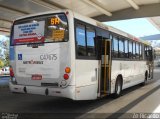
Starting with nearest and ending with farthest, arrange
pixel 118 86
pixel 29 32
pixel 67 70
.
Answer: pixel 67 70, pixel 29 32, pixel 118 86

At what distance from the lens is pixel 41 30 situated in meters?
9.42

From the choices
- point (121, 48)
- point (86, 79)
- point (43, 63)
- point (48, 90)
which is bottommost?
point (48, 90)

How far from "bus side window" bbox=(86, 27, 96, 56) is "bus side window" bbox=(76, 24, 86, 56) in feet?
1.00

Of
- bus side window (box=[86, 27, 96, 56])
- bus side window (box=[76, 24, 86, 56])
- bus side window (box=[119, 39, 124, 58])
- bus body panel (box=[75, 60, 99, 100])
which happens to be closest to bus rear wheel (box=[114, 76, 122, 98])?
bus side window (box=[119, 39, 124, 58])

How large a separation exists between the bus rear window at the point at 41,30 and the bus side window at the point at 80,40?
43 centimetres

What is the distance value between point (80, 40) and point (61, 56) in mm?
869

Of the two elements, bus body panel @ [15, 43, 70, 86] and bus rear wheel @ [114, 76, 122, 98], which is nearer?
bus body panel @ [15, 43, 70, 86]


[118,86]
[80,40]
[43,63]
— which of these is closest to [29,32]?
[43,63]

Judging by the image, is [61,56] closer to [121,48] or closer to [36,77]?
[36,77]

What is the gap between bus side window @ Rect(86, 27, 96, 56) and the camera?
32.4 ft

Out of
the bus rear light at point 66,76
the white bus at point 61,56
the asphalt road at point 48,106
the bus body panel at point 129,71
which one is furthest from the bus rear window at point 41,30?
the bus body panel at point 129,71

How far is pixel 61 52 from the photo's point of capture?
8930 millimetres

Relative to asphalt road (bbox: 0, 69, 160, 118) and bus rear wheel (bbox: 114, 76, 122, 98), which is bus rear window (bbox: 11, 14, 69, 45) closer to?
asphalt road (bbox: 0, 69, 160, 118)

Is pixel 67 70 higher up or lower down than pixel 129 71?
higher up
